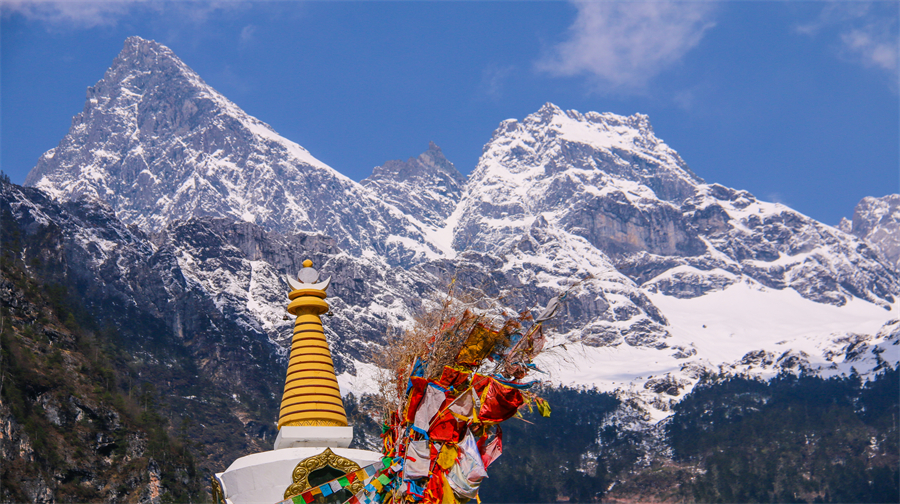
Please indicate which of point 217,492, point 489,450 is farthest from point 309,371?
point 489,450

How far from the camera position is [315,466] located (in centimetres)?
2252

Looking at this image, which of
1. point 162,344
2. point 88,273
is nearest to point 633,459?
point 162,344

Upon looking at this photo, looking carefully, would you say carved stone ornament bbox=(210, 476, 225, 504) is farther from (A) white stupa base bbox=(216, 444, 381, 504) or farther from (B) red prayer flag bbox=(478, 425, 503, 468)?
(B) red prayer flag bbox=(478, 425, 503, 468)

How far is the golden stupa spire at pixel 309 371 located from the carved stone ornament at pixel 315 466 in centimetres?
193

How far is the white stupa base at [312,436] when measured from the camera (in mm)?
23922

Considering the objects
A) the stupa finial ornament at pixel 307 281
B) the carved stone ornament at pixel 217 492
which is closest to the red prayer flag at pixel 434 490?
the carved stone ornament at pixel 217 492

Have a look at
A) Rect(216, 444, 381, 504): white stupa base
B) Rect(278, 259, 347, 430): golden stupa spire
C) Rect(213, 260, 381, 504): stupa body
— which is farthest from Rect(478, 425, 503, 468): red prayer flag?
Rect(278, 259, 347, 430): golden stupa spire

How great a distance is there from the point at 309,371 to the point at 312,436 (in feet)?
7.65

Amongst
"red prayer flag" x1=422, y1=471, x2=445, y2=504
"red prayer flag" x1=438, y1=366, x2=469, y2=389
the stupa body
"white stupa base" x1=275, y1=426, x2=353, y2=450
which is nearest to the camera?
"red prayer flag" x1=422, y1=471, x2=445, y2=504

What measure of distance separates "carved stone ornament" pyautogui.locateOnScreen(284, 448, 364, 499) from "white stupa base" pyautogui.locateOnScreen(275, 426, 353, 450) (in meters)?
1.29

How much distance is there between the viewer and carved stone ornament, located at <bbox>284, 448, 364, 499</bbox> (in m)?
22.2

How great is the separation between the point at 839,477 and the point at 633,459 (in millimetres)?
53969

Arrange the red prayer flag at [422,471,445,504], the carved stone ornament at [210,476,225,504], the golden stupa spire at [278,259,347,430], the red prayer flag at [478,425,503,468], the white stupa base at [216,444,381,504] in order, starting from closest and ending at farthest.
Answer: the red prayer flag at [422,471,445,504], the red prayer flag at [478,425,503,468], the white stupa base at [216,444,381,504], the carved stone ornament at [210,476,225,504], the golden stupa spire at [278,259,347,430]

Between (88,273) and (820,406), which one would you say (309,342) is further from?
(820,406)
